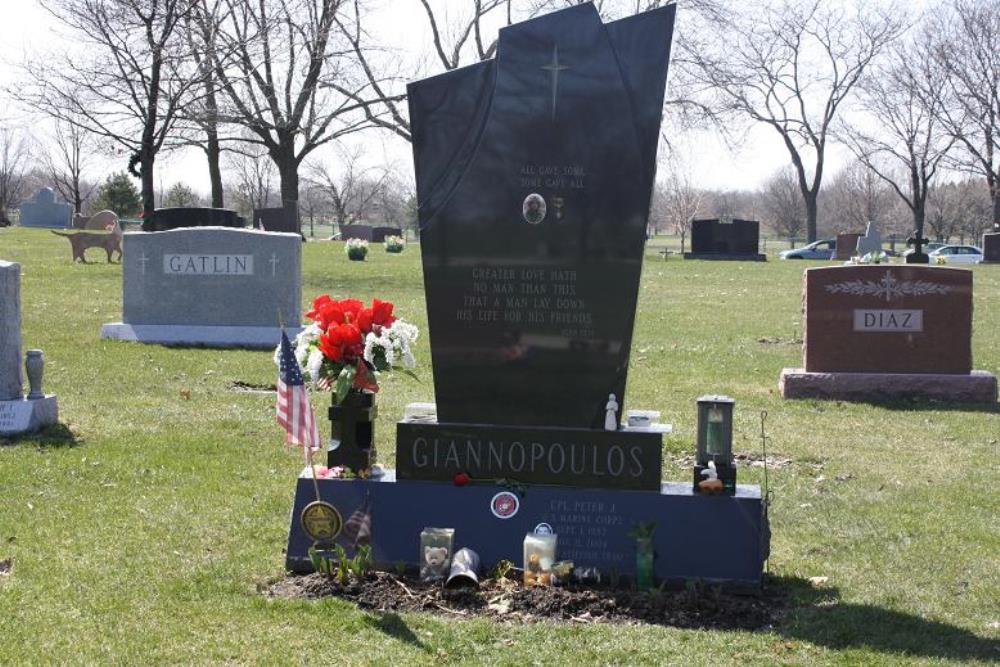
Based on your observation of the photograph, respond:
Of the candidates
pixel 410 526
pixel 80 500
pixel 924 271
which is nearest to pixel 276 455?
pixel 80 500

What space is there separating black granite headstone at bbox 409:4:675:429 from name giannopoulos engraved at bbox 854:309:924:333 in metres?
6.83

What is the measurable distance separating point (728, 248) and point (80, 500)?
41.1 metres

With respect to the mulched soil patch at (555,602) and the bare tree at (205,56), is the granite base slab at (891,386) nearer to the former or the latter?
the mulched soil patch at (555,602)

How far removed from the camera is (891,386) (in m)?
13.4

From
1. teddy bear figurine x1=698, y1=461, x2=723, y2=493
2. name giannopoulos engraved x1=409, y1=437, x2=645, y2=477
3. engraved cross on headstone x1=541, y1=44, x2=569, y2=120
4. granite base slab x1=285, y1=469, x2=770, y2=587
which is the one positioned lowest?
granite base slab x1=285, y1=469, x2=770, y2=587

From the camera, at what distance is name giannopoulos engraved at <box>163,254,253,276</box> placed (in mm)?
16797

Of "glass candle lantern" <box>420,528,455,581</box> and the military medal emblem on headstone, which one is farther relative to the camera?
the military medal emblem on headstone

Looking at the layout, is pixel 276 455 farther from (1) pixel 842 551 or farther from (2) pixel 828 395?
(2) pixel 828 395

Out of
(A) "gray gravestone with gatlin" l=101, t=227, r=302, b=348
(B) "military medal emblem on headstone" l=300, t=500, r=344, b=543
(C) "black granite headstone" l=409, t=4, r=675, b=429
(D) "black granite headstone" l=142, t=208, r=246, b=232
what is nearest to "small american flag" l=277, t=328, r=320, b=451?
(B) "military medal emblem on headstone" l=300, t=500, r=344, b=543

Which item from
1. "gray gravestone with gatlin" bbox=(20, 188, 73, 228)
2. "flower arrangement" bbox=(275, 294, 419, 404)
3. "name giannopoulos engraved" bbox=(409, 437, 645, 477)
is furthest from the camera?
"gray gravestone with gatlin" bbox=(20, 188, 73, 228)

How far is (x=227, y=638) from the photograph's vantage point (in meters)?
5.90

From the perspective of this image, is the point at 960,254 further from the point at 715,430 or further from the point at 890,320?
the point at 715,430

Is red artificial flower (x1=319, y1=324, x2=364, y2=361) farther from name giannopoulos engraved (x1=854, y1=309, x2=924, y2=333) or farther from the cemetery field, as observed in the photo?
name giannopoulos engraved (x1=854, y1=309, x2=924, y2=333)

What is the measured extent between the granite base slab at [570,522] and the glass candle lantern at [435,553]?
19 centimetres
